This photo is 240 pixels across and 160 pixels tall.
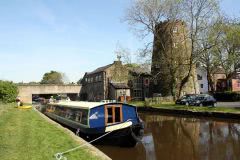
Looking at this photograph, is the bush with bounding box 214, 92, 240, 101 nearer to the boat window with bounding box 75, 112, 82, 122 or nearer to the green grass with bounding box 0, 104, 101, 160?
the boat window with bounding box 75, 112, 82, 122

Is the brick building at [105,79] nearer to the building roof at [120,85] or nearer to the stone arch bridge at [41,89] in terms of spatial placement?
the building roof at [120,85]

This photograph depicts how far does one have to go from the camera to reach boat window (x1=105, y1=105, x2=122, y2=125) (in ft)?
64.7

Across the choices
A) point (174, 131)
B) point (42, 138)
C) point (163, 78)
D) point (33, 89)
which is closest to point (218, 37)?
point (163, 78)


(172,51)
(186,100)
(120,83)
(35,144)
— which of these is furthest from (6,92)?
(35,144)

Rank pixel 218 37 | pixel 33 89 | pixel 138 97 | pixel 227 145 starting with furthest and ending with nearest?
pixel 33 89, pixel 138 97, pixel 218 37, pixel 227 145

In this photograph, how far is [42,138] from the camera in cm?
1549

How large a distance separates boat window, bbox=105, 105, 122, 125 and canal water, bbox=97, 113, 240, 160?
1964mm

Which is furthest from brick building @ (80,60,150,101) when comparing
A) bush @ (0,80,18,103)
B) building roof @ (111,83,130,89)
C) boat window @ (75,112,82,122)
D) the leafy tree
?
the leafy tree

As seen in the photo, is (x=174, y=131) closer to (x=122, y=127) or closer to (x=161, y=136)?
(x=161, y=136)

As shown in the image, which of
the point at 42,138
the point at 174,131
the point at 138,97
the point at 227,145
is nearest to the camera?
the point at 42,138

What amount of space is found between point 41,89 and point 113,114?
50080 millimetres

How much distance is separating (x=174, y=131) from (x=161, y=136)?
7.67 feet

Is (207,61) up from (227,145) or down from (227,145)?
up

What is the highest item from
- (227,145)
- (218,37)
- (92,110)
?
(218,37)
